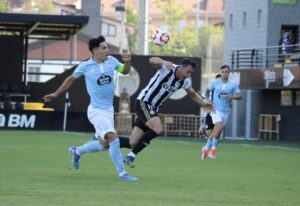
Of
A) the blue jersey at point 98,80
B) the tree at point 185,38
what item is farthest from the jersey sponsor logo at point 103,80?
the tree at point 185,38

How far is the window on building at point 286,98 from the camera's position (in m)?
44.8

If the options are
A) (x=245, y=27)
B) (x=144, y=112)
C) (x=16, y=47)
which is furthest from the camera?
(x=245, y=27)

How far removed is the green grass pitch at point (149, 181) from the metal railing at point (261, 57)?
2152 centimetres

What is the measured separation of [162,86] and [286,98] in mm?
28049

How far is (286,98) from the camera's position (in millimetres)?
45219

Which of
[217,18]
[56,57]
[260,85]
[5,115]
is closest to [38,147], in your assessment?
[5,115]

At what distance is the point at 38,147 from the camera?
84.2 feet

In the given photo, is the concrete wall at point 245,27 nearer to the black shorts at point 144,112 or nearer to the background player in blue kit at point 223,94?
the background player in blue kit at point 223,94

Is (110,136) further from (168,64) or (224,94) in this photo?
(224,94)

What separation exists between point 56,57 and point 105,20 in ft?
21.1

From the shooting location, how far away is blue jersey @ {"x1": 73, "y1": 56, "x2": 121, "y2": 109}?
1593 cm

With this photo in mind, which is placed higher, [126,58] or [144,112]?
[126,58]

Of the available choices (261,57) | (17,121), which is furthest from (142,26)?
(17,121)

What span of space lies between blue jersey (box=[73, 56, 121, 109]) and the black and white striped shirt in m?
1.72
